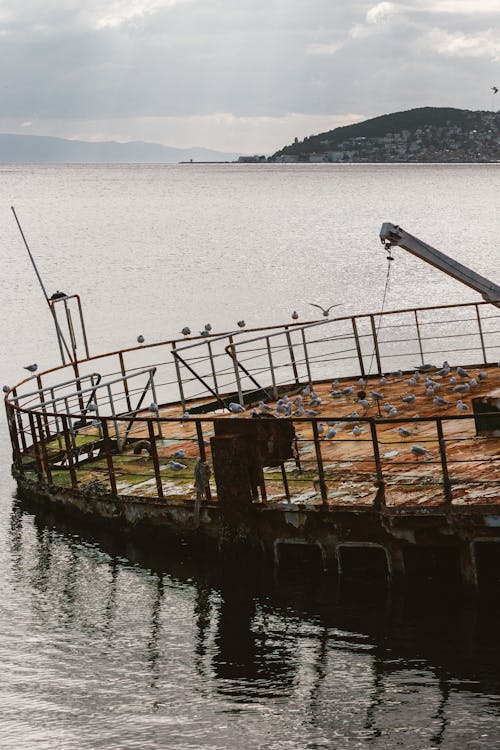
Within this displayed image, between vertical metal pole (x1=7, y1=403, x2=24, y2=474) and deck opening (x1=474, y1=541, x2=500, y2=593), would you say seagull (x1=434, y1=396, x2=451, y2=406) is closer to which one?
deck opening (x1=474, y1=541, x2=500, y2=593)

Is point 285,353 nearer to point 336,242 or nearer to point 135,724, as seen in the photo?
point 135,724

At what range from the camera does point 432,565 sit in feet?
49.9

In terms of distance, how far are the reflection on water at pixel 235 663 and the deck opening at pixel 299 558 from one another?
0.17 meters

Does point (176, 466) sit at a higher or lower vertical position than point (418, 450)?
lower

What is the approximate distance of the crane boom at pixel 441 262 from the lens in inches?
775

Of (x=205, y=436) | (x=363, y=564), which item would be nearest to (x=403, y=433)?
(x=363, y=564)

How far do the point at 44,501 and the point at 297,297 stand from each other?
44460 millimetres

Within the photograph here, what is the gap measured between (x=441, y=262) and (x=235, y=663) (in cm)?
880

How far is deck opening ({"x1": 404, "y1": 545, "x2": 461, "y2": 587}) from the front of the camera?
15117 mm

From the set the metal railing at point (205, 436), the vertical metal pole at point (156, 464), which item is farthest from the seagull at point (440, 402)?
the vertical metal pole at point (156, 464)

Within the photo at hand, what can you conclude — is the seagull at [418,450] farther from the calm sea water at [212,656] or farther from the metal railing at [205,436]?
the calm sea water at [212,656]

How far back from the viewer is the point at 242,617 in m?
15.7

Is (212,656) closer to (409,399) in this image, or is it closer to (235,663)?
(235,663)

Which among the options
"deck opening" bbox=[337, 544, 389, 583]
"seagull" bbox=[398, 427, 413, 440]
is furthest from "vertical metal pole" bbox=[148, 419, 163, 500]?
"seagull" bbox=[398, 427, 413, 440]
